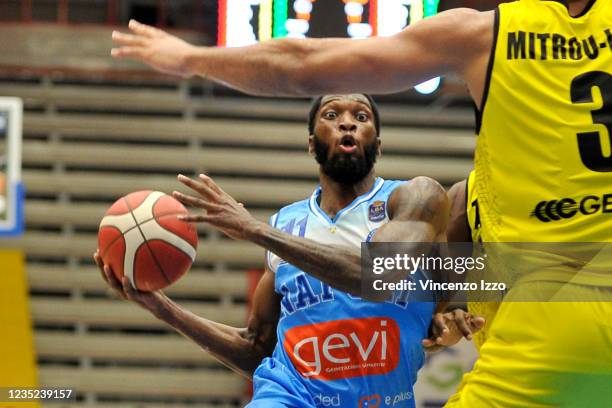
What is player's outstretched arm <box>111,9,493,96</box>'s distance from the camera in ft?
8.74

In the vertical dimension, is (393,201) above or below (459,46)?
below

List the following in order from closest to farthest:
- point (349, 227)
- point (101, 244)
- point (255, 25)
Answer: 1. point (101, 244)
2. point (349, 227)
3. point (255, 25)

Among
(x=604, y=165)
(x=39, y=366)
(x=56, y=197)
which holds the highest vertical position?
(x=604, y=165)

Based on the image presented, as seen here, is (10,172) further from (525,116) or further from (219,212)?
(525,116)

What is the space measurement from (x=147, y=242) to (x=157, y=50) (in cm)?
125

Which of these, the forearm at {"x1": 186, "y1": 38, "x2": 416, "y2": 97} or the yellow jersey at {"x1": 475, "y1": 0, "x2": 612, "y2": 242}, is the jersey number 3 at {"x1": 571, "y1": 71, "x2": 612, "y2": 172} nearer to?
the yellow jersey at {"x1": 475, "y1": 0, "x2": 612, "y2": 242}

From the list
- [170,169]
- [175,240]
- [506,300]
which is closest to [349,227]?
[175,240]

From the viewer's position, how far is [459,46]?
266cm

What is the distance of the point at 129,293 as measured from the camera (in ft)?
12.6

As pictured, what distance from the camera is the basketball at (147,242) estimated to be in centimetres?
383

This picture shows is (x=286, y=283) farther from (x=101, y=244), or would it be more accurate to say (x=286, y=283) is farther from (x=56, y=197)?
(x=56, y=197)

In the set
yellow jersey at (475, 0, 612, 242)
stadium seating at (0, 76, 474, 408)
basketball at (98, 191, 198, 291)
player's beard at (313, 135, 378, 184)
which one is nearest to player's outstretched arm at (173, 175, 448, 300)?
yellow jersey at (475, 0, 612, 242)

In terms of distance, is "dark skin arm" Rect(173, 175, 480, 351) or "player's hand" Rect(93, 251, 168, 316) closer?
"dark skin arm" Rect(173, 175, 480, 351)

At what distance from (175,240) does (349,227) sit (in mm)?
739
